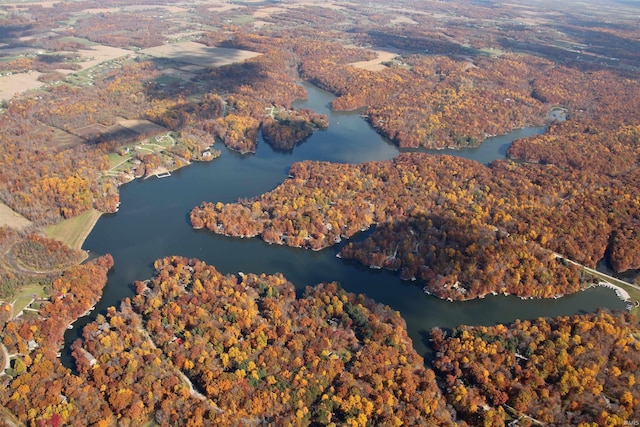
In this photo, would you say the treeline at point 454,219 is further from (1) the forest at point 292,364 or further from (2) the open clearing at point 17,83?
(2) the open clearing at point 17,83

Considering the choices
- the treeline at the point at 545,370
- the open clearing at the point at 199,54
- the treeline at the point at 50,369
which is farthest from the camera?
the open clearing at the point at 199,54

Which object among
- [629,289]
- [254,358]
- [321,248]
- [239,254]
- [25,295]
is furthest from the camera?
[321,248]

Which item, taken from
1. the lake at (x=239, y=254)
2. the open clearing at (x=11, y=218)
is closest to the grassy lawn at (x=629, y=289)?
the lake at (x=239, y=254)

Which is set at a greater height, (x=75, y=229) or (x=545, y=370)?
(x=545, y=370)

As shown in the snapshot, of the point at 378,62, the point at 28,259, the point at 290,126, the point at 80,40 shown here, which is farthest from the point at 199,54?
the point at 28,259

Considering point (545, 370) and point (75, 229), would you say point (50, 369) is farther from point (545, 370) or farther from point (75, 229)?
point (545, 370)

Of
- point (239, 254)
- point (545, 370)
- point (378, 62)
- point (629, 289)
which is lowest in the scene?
point (239, 254)

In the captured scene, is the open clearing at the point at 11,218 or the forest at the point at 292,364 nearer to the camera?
the forest at the point at 292,364
